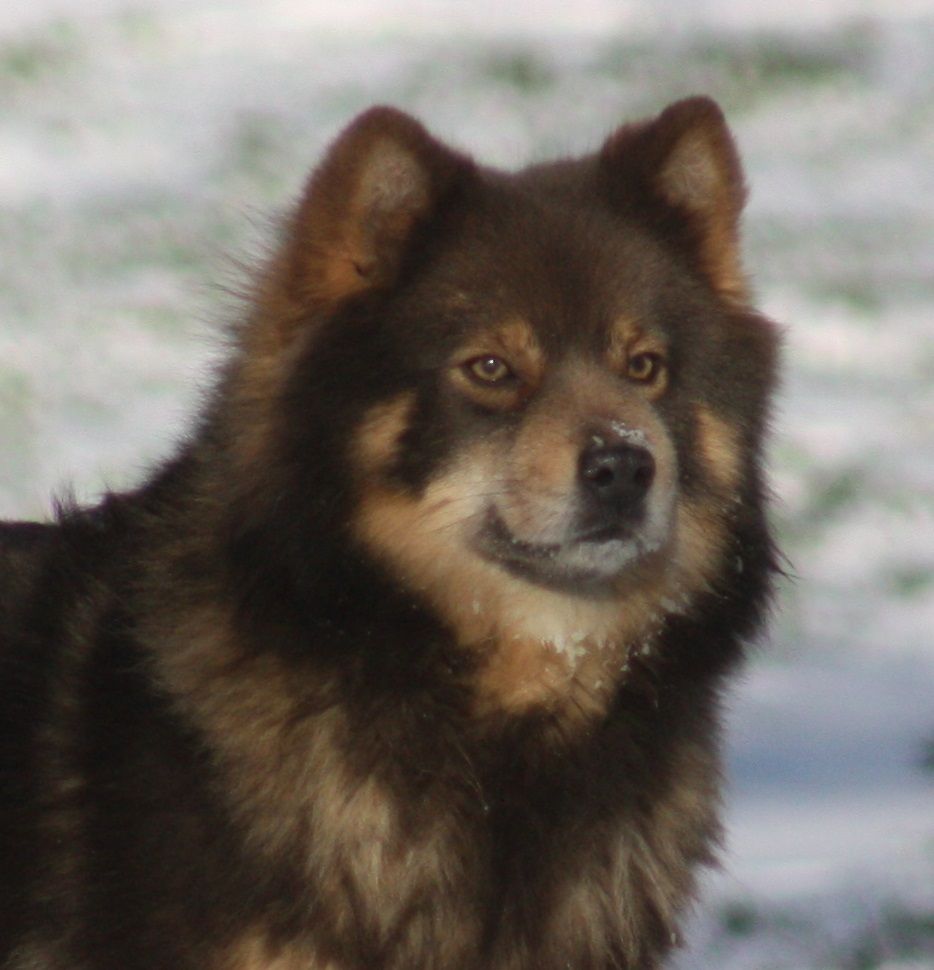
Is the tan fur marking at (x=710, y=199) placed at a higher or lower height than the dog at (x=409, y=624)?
higher

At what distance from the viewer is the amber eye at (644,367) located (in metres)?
3.63

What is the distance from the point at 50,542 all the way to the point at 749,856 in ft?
7.45

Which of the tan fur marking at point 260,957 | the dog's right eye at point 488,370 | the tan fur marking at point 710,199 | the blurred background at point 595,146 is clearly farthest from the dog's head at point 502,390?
the blurred background at point 595,146

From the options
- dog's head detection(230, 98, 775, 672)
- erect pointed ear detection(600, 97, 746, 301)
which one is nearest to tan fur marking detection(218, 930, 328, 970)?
dog's head detection(230, 98, 775, 672)

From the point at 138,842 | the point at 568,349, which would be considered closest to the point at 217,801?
the point at 138,842

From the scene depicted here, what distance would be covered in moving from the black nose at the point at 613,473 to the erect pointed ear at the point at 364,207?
546 millimetres

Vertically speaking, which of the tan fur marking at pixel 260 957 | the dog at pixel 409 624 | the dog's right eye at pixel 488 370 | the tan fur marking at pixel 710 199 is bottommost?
the tan fur marking at pixel 260 957

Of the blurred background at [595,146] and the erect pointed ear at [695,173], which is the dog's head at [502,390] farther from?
the blurred background at [595,146]

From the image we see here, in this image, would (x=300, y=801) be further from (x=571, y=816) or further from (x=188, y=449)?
(x=188, y=449)

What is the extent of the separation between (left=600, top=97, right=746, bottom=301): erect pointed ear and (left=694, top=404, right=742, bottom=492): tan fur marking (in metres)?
0.34

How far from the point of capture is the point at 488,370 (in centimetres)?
353

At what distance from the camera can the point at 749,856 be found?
514 cm

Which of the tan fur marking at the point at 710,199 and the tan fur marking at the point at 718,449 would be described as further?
the tan fur marking at the point at 710,199

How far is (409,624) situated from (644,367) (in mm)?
677
